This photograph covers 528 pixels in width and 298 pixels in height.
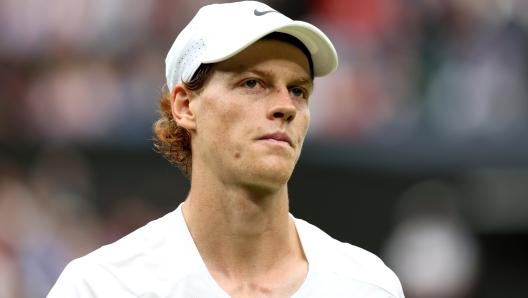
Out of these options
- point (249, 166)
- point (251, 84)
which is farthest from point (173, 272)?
point (251, 84)

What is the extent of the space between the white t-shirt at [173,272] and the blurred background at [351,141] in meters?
3.89

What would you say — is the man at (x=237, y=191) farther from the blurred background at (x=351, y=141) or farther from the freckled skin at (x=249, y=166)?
the blurred background at (x=351, y=141)

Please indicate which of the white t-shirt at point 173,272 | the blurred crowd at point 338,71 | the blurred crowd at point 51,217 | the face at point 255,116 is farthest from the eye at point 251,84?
the blurred crowd at point 51,217

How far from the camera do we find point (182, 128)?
126 inches

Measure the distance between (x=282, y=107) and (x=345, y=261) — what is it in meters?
0.61

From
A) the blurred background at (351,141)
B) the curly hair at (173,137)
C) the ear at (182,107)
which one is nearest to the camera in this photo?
the ear at (182,107)

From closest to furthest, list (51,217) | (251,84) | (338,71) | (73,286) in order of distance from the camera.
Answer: (73,286)
(251,84)
(51,217)
(338,71)

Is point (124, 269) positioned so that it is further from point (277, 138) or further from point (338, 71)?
point (338, 71)

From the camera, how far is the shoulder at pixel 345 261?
2967 millimetres

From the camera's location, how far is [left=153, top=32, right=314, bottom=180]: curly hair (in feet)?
9.61

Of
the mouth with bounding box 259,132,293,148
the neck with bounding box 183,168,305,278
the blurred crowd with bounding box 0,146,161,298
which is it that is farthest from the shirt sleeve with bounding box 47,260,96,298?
the blurred crowd with bounding box 0,146,161,298

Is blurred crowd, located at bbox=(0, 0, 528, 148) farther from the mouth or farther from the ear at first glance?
the mouth

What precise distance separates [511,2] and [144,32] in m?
3.27

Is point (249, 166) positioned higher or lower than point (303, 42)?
lower
